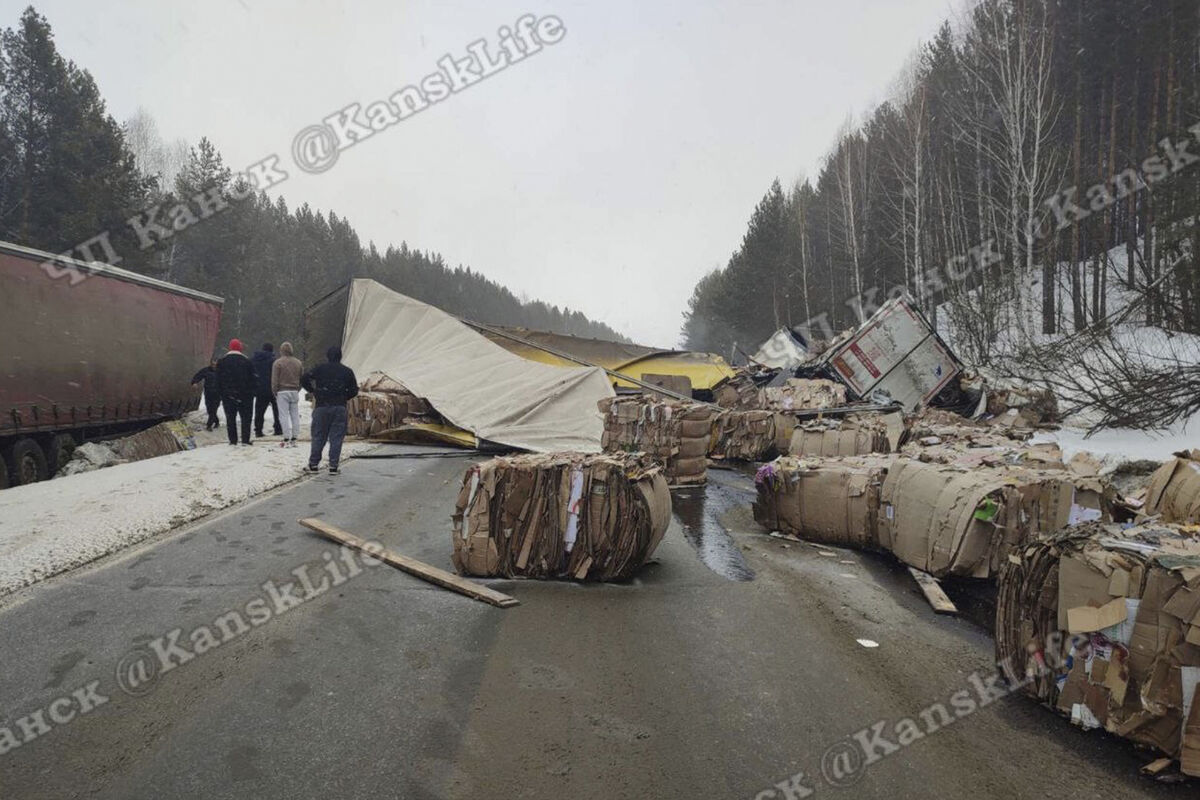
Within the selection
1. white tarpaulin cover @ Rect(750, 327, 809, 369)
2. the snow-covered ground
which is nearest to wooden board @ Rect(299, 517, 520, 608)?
the snow-covered ground

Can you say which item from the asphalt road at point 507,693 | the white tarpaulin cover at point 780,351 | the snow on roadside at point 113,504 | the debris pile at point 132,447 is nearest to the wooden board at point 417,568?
the asphalt road at point 507,693

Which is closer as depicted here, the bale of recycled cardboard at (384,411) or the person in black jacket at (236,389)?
the person in black jacket at (236,389)

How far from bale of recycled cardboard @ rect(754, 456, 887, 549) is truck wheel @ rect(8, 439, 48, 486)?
1001cm

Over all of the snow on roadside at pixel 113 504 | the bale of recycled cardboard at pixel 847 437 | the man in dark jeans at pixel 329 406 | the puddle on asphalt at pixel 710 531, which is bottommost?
the puddle on asphalt at pixel 710 531

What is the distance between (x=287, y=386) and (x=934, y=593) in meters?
10.7

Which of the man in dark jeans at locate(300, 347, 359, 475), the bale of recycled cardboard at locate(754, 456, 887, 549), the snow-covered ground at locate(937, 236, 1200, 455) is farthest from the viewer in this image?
the man in dark jeans at locate(300, 347, 359, 475)

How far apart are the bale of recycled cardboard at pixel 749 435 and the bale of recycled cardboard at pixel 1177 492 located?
7472 mm

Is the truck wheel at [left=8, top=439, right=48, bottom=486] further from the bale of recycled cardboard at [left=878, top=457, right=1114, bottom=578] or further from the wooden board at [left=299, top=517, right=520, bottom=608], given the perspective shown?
the bale of recycled cardboard at [left=878, top=457, right=1114, bottom=578]

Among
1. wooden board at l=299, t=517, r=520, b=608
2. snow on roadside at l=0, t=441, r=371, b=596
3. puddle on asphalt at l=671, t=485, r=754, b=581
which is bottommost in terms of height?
puddle on asphalt at l=671, t=485, r=754, b=581

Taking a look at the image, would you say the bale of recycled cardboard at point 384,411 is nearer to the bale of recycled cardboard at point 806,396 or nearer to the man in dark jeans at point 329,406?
the man in dark jeans at point 329,406

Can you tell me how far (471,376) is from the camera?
14.1m

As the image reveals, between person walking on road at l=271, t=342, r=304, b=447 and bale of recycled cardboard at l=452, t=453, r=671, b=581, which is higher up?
person walking on road at l=271, t=342, r=304, b=447

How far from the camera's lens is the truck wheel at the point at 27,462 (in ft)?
31.8

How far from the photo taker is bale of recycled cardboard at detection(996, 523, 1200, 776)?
8.79ft
